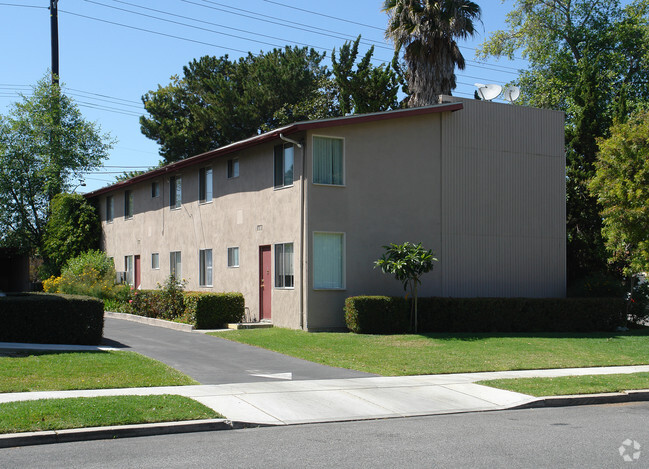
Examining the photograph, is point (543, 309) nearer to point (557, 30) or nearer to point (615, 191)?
point (615, 191)

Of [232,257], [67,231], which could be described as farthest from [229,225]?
[67,231]

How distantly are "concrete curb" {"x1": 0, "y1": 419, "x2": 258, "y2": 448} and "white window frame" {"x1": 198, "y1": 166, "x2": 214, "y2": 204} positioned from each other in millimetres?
17945

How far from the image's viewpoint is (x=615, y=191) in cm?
2306

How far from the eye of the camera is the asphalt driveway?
44.0ft

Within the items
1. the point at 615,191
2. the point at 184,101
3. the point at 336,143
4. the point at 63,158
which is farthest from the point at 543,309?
the point at 184,101

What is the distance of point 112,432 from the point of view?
872 centimetres

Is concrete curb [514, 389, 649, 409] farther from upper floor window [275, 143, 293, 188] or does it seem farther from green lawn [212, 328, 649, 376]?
upper floor window [275, 143, 293, 188]

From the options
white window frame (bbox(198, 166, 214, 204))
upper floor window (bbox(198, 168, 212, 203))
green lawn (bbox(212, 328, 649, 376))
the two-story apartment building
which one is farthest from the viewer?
upper floor window (bbox(198, 168, 212, 203))

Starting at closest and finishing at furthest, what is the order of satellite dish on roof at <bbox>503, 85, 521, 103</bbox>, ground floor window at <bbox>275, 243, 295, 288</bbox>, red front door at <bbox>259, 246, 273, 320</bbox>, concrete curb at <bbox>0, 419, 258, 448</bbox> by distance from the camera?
1. concrete curb at <bbox>0, 419, 258, 448</bbox>
2. ground floor window at <bbox>275, 243, 295, 288</bbox>
3. red front door at <bbox>259, 246, 273, 320</bbox>
4. satellite dish on roof at <bbox>503, 85, 521, 103</bbox>

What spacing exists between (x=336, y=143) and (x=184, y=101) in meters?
35.2

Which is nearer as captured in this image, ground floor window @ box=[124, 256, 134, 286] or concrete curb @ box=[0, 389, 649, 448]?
concrete curb @ box=[0, 389, 649, 448]

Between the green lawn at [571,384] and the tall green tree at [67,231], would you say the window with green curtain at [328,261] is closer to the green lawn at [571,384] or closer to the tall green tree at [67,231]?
the green lawn at [571,384]

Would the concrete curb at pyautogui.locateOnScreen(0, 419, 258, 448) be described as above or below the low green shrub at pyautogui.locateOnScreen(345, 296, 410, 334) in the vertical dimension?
below

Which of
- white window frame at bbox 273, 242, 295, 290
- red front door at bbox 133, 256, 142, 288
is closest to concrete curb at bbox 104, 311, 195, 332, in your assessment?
white window frame at bbox 273, 242, 295, 290
